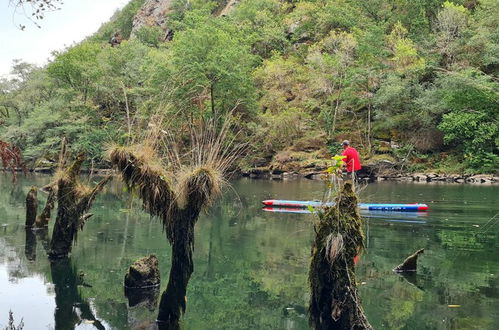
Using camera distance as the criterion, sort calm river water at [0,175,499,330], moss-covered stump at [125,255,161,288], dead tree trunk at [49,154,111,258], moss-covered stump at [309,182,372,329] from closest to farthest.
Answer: moss-covered stump at [309,182,372,329] < calm river water at [0,175,499,330] < moss-covered stump at [125,255,161,288] < dead tree trunk at [49,154,111,258]

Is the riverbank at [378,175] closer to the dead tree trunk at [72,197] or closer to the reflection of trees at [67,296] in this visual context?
the dead tree trunk at [72,197]

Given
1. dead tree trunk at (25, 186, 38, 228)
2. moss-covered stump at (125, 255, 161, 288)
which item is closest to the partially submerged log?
moss-covered stump at (125, 255, 161, 288)

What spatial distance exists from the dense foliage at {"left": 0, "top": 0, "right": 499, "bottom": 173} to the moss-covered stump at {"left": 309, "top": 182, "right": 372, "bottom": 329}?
28.2 metres

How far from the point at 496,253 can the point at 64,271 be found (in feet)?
38.0

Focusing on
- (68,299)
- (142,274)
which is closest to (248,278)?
(142,274)

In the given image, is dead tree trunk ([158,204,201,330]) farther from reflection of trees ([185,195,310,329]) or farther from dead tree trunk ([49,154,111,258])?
dead tree trunk ([49,154,111,258])

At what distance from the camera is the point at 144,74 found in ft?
194

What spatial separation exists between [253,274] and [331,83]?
43.9 m

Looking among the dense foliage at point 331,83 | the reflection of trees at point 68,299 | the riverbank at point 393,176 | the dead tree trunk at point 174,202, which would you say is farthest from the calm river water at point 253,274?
the riverbank at point 393,176

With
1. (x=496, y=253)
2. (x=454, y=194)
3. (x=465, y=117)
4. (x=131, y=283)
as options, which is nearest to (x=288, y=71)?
(x=465, y=117)

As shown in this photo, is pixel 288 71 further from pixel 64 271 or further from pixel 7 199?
pixel 64 271

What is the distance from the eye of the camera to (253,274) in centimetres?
1310

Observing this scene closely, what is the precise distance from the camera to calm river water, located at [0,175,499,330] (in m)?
9.84

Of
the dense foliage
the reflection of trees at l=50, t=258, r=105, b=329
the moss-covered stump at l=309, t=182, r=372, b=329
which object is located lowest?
the reflection of trees at l=50, t=258, r=105, b=329
